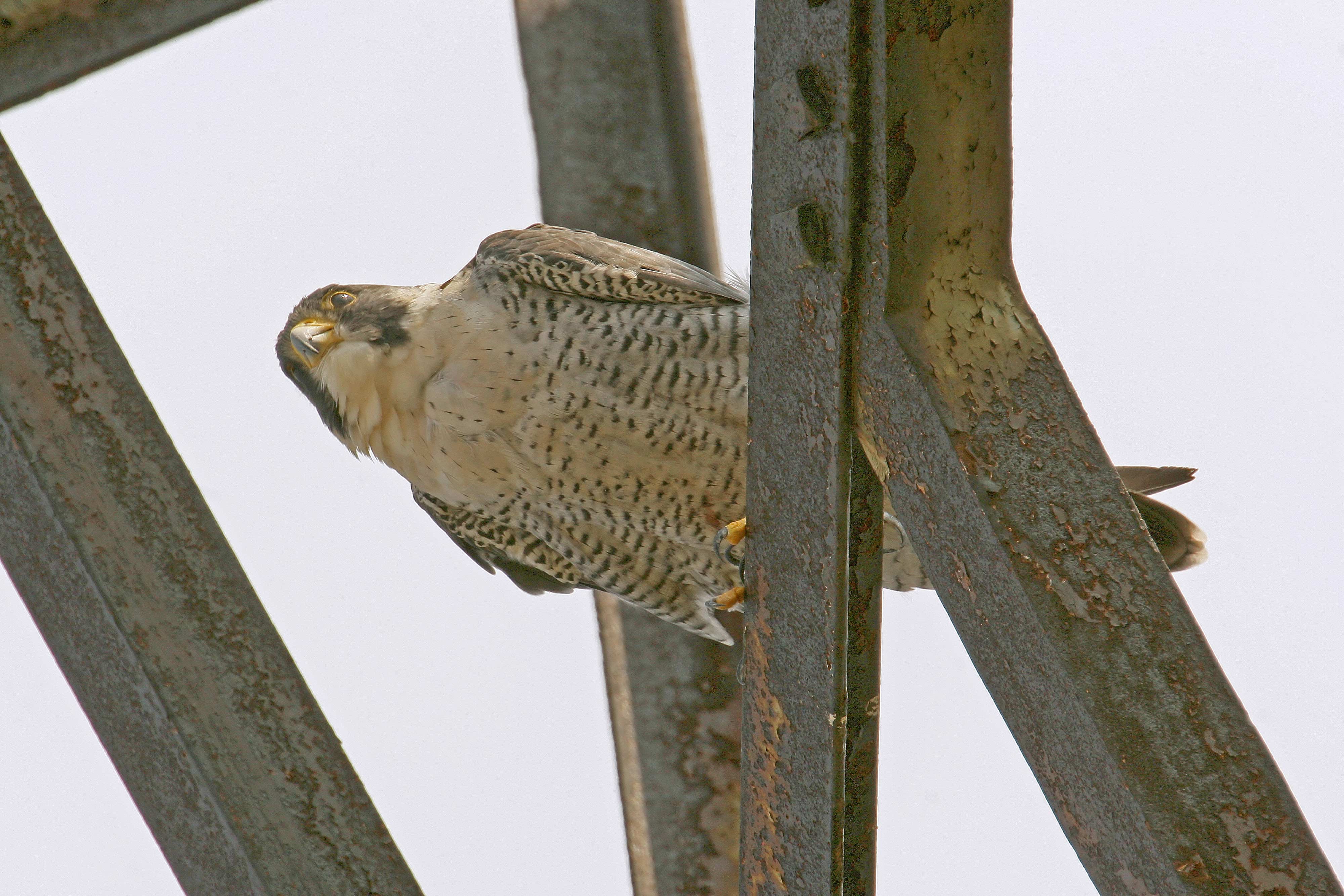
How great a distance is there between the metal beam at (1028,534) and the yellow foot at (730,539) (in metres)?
1.15

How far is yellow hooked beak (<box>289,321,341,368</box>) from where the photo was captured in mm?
3135

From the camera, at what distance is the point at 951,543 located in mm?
1179

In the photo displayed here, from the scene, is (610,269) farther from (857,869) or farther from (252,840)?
(857,869)

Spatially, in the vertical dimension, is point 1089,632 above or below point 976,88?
below

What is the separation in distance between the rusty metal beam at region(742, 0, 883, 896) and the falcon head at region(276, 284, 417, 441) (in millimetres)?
1787

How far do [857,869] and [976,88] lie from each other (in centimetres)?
93

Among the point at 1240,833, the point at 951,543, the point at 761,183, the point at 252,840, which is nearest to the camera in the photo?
the point at 1240,833

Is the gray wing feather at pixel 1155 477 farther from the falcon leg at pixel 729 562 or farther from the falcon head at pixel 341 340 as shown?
the falcon head at pixel 341 340

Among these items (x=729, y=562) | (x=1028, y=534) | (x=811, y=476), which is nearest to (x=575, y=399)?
(x=729, y=562)

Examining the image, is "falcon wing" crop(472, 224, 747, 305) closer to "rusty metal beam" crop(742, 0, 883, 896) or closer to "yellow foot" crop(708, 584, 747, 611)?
"yellow foot" crop(708, 584, 747, 611)

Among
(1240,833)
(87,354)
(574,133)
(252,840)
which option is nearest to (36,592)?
(87,354)

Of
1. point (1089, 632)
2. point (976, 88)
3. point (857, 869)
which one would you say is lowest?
point (857, 869)

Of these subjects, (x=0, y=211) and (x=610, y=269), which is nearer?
(x=0, y=211)

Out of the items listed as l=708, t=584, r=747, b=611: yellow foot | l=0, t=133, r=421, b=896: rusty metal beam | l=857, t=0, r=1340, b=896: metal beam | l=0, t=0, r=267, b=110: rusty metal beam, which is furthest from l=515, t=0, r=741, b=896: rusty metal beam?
l=857, t=0, r=1340, b=896: metal beam
